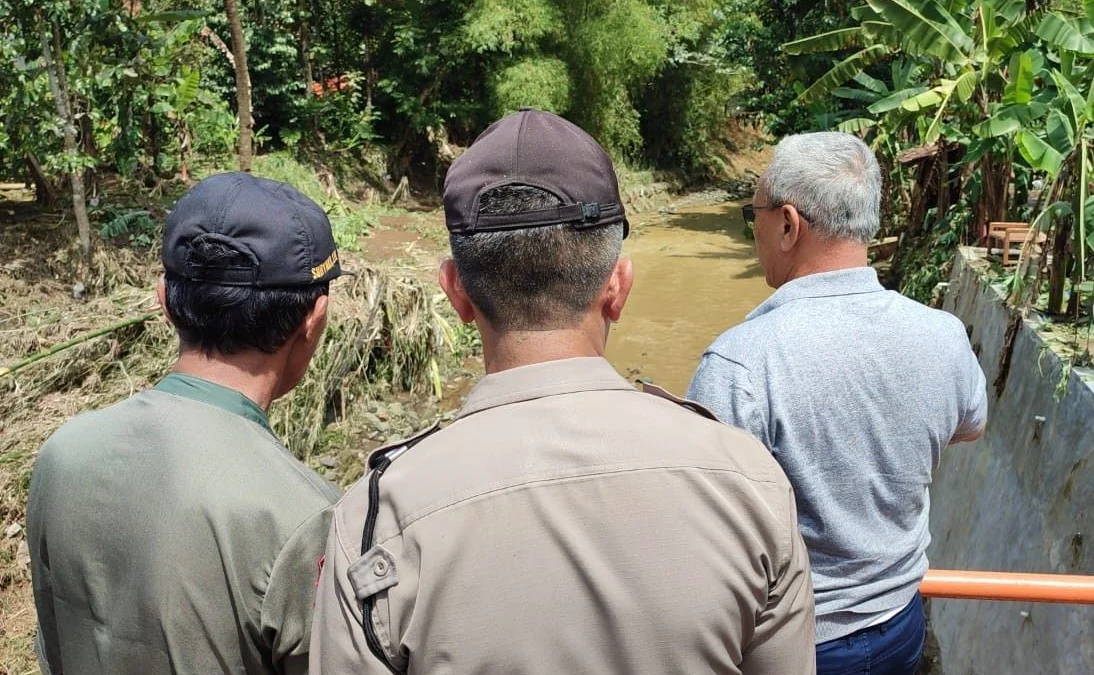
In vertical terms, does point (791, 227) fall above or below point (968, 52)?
below

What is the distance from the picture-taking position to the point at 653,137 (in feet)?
77.2

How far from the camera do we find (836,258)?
Result: 6.59ft

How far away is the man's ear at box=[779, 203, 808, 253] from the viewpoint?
6.66ft

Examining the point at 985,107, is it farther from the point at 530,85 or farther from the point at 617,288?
A: the point at 530,85

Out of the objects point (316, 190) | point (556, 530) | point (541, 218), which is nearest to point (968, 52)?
point (541, 218)

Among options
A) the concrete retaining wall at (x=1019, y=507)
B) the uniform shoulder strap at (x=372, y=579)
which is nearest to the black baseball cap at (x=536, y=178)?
the uniform shoulder strap at (x=372, y=579)

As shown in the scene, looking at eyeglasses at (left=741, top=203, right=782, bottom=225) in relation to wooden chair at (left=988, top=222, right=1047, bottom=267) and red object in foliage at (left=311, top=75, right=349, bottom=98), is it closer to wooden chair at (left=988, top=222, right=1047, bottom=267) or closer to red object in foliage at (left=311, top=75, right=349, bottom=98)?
wooden chair at (left=988, top=222, right=1047, bottom=267)

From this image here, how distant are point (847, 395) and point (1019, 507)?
2561 millimetres

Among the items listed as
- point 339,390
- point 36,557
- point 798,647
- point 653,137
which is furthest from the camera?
point 653,137

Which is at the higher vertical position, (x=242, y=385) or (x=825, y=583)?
(x=242, y=385)

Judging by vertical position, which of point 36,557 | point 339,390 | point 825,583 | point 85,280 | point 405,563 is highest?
point 405,563

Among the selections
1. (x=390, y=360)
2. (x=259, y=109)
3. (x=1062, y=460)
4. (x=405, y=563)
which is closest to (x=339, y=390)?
(x=390, y=360)

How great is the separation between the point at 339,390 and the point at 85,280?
3400 mm

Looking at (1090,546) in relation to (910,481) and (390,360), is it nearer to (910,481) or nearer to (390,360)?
(910,481)
